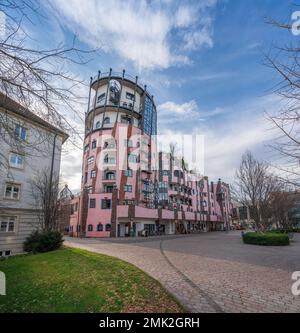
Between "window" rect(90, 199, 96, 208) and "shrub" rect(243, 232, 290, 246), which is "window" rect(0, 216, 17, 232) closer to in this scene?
"window" rect(90, 199, 96, 208)

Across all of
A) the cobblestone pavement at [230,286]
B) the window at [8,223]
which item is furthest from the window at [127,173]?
the cobblestone pavement at [230,286]

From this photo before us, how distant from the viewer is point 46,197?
1820cm

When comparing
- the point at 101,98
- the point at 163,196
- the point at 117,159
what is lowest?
the point at 163,196

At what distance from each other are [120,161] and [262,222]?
2556 centimetres

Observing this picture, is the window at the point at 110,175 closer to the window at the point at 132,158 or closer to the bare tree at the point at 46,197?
the window at the point at 132,158

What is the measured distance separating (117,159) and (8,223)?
23852mm

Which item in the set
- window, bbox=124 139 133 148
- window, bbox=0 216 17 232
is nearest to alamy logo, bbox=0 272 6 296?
window, bbox=0 216 17 232

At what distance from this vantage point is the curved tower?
36.4 m

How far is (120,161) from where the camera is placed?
4000 cm

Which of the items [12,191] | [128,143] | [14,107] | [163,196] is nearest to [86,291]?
[14,107]

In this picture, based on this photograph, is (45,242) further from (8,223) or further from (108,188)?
(108,188)
